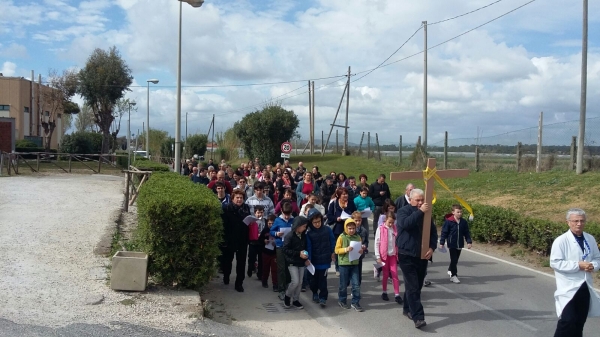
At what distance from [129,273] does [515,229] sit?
8.89 metres

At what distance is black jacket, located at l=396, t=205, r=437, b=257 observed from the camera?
7.70m

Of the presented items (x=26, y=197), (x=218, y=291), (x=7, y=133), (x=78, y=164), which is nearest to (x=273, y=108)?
(x=78, y=164)

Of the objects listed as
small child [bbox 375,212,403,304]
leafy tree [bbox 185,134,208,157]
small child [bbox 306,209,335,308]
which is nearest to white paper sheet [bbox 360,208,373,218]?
small child [bbox 375,212,403,304]

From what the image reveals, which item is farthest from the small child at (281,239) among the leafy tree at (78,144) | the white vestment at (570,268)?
the leafy tree at (78,144)

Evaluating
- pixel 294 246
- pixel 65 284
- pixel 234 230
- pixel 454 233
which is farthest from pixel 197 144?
pixel 294 246

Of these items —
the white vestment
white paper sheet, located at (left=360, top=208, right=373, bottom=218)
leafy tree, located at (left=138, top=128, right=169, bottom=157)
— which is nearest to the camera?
the white vestment

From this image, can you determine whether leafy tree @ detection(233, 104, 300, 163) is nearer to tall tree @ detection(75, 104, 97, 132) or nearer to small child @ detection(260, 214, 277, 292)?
small child @ detection(260, 214, 277, 292)

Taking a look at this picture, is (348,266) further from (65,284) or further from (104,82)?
(104,82)

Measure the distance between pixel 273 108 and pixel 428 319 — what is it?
40.3m

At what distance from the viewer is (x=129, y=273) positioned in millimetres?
8148

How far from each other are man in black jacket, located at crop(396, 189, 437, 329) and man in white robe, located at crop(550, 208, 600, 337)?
1863mm

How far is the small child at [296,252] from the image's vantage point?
8547 mm

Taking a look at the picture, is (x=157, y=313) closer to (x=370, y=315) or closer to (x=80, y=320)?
(x=80, y=320)

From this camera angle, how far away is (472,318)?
823 cm
